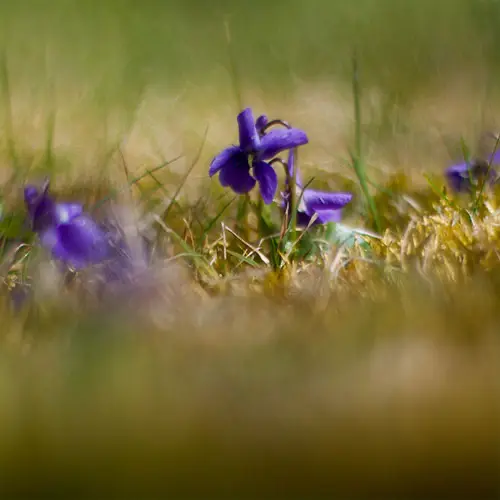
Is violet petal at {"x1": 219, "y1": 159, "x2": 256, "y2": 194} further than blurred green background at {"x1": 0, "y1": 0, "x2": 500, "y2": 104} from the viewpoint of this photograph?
No

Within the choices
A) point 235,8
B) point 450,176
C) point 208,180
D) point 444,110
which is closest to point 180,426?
point 450,176

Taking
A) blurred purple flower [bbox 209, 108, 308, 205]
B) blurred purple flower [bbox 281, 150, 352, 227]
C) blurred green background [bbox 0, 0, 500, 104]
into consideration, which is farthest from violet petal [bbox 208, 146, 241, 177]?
blurred green background [bbox 0, 0, 500, 104]

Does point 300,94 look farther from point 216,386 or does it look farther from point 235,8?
point 216,386

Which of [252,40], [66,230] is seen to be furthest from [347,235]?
[252,40]

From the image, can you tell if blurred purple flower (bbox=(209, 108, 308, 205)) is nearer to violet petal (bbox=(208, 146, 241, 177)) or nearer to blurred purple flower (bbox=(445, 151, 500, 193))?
violet petal (bbox=(208, 146, 241, 177))

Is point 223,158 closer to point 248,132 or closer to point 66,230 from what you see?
point 248,132

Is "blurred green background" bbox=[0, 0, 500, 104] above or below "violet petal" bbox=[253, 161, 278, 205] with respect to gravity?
above

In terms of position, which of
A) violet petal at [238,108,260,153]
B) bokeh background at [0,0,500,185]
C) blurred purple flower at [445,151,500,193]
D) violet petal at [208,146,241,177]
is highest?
bokeh background at [0,0,500,185]
